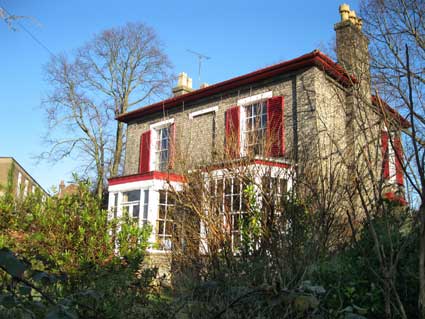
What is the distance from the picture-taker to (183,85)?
15797mm

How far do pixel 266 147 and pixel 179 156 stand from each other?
1.67 meters

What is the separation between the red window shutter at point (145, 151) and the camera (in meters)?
14.6

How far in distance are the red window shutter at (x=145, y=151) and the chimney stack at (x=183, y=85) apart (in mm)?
2178

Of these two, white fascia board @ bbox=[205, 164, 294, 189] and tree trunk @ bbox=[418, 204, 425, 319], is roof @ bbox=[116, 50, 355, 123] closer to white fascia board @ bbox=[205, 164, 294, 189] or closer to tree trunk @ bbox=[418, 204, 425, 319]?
white fascia board @ bbox=[205, 164, 294, 189]

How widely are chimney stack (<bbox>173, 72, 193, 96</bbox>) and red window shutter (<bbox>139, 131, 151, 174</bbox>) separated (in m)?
2.18

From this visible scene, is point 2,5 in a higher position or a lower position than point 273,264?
higher

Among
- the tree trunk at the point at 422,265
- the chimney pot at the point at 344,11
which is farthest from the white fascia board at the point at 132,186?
the tree trunk at the point at 422,265

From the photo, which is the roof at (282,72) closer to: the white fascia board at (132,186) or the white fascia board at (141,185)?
the white fascia board at (141,185)

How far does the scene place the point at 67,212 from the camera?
17.7ft

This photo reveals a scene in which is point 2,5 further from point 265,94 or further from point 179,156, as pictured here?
point 265,94

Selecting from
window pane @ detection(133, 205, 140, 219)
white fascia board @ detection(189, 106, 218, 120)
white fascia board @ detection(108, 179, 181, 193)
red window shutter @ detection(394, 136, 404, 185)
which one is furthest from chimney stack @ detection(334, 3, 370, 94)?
red window shutter @ detection(394, 136, 404, 185)

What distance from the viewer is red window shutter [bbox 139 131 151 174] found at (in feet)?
47.8

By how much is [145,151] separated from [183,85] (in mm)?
3035

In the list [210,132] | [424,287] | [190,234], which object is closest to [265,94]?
[210,132]
